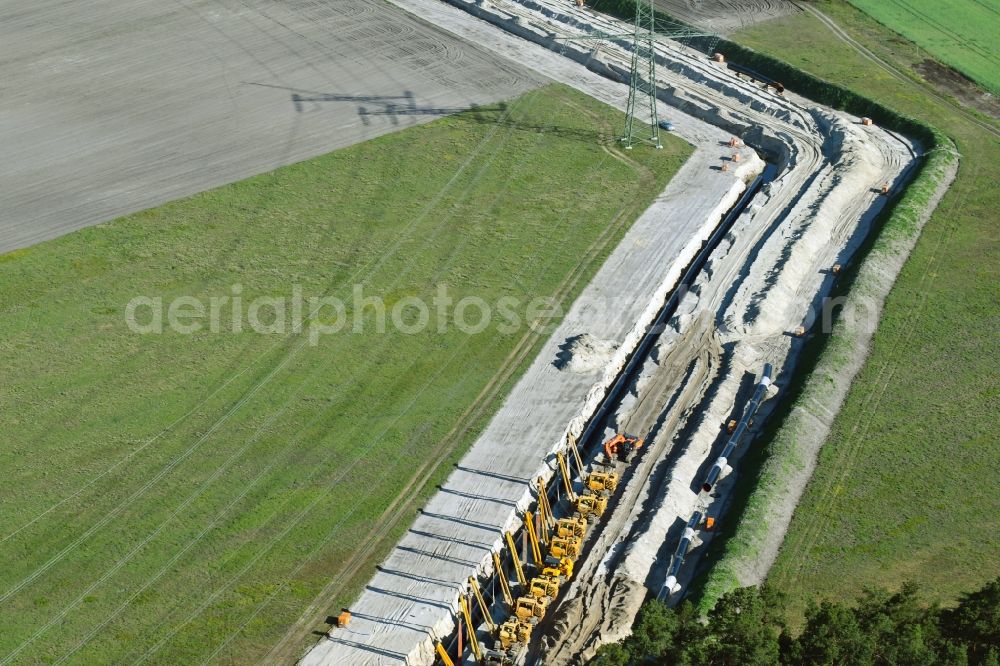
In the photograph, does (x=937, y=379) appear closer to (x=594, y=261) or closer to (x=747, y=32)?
(x=594, y=261)

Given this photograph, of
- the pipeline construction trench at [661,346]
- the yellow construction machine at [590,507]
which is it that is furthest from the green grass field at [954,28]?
the yellow construction machine at [590,507]

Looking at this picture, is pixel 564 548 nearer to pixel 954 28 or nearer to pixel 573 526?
pixel 573 526

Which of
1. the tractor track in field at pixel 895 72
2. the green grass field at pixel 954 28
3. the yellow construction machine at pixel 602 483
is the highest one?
the green grass field at pixel 954 28

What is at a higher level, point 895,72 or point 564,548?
point 895,72

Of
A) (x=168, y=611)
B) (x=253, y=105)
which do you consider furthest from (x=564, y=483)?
(x=253, y=105)

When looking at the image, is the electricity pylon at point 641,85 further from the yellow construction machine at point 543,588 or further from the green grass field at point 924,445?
the yellow construction machine at point 543,588

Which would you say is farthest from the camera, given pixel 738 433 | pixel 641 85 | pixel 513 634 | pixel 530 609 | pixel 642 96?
pixel 641 85

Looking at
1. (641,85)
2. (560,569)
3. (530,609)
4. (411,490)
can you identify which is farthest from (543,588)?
(641,85)

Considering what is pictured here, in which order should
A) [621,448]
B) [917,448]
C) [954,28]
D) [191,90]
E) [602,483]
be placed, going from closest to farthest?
1. [602,483]
2. [917,448]
3. [621,448]
4. [191,90]
5. [954,28]
